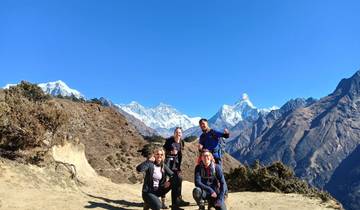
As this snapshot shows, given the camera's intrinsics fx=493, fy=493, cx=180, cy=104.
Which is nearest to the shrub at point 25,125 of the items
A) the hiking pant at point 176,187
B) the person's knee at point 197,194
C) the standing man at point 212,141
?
the hiking pant at point 176,187

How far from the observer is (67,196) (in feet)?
53.4

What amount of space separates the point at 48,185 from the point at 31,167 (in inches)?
44.4

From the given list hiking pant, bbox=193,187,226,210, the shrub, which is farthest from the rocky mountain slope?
hiking pant, bbox=193,187,226,210

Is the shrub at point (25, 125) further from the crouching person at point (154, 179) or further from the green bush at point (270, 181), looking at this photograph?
the green bush at point (270, 181)

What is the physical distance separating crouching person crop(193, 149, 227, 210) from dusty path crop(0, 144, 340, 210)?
399 centimetres

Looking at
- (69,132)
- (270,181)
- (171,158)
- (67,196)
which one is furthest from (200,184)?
(69,132)

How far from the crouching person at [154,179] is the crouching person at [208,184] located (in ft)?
3.26

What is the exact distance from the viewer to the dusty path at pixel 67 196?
1507 cm

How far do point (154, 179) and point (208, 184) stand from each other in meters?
1.44

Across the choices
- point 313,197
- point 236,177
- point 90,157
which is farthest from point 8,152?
point 90,157

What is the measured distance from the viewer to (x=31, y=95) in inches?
1726

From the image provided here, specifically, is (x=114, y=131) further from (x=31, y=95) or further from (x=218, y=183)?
(x=218, y=183)

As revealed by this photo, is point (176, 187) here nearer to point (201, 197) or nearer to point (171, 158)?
point (171, 158)

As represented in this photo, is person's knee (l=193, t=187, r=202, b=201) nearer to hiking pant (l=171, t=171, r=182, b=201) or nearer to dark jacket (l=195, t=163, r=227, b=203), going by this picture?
dark jacket (l=195, t=163, r=227, b=203)
